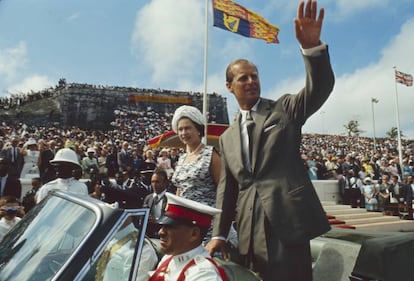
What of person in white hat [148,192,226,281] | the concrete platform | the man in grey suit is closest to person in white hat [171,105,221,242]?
the man in grey suit

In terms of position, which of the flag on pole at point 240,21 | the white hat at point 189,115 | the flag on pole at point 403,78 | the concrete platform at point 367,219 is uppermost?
the flag on pole at point 403,78

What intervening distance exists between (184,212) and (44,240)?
2.29 ft

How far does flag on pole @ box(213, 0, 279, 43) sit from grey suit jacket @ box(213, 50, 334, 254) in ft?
40.0

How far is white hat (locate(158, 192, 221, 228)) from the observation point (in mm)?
2100

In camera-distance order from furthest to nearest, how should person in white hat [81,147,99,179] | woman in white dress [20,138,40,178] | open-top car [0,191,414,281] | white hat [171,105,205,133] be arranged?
person in white hat [81,147,99,179], woman in white dress [20,138,40,178], white hat [171,105,205,133], open-top car [0,191,414,281]

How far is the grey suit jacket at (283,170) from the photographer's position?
6.78 feet

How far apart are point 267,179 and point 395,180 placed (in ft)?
45.7

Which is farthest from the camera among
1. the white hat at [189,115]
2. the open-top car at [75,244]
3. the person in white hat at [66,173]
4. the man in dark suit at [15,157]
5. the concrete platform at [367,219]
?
the concrete platform at [367,219]

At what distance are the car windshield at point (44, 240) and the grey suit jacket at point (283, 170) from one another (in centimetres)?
91

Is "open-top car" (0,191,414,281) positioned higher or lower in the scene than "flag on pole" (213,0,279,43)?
lower

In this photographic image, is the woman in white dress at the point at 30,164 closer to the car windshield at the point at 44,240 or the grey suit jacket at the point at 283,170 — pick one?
the car windshield at the point at 44,240

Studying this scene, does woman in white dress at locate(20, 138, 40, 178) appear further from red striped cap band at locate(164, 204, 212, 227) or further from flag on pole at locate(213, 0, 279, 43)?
red striped cap band at locate(164, 204, 212, 227)

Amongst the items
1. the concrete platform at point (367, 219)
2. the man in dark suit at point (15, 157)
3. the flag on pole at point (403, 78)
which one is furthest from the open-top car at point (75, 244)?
the flag on pole at point (403, 78)

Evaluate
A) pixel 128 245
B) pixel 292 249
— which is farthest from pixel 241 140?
pixel 128 245
